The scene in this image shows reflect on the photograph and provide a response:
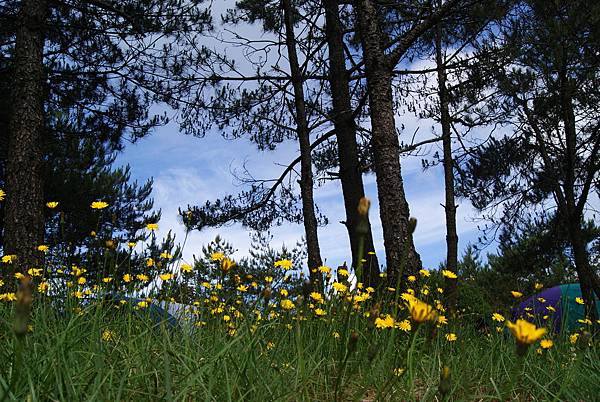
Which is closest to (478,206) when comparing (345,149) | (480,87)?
(480,87)

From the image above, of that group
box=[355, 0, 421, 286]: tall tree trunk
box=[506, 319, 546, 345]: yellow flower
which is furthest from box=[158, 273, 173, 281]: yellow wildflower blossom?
box=[355, 0, 421, 286]: tall tree trunk

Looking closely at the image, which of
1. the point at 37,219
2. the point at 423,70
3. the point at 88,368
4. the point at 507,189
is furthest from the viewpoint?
the point at 507,189

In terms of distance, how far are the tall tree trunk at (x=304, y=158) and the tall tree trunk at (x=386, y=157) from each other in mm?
2291

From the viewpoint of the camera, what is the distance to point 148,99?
9.36 m

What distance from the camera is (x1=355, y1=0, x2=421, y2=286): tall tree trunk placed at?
5758mm

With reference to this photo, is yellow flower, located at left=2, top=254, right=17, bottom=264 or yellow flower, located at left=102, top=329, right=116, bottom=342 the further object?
yellow flower, located at left=2, top=254, right=17, bottom=264

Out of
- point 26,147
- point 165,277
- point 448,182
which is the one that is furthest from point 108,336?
point 448,182

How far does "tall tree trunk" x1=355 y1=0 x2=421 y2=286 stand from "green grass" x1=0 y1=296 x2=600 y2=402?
2.50 meters

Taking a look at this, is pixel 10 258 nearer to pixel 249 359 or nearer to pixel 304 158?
pixel 249 359

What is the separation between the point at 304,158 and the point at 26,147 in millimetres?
3855

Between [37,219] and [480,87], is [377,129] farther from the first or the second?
[37,219]

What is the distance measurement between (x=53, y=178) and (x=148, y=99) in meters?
3.31

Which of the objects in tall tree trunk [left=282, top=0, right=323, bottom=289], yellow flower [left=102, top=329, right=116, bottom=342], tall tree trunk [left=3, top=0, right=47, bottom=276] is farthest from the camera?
tall tree trunk [left=282, top=0, right=323, bottom=289]

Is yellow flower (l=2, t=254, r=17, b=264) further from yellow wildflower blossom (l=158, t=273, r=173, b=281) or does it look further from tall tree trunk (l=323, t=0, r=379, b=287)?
tall tree trunk (l=323, t=0, r=379, b=287)
